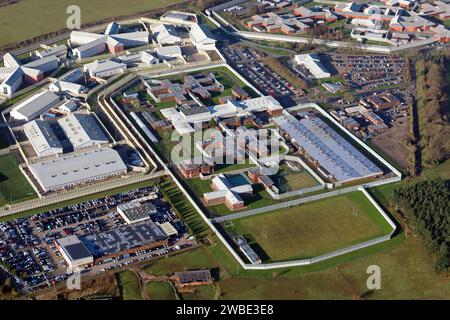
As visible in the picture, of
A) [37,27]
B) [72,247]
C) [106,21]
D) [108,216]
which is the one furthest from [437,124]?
[37,27]

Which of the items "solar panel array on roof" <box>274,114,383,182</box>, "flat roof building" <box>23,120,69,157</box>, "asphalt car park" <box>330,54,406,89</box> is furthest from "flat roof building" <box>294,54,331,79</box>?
"flat roof building" <box>23,120,69,157</box>

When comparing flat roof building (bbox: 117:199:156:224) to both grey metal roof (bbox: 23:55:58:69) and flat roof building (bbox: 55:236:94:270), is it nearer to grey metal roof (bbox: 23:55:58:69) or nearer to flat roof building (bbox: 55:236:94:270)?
flat roof building (bbox: 55:236:94:270)

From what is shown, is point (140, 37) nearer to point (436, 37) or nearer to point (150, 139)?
point (150, 139)

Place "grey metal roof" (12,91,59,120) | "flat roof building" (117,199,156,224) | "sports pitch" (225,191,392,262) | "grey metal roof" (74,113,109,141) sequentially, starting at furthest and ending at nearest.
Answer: "grey metal roof" (12,91,59,120) < "grey metal roof" (74,113,109,141) < "flat roof building" (117,199,156,224) < "sports pitch" (225,191,392,262)

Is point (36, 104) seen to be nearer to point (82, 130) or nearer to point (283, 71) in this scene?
point (82, 130)

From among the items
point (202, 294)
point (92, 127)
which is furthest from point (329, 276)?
point (92, 127)
